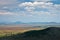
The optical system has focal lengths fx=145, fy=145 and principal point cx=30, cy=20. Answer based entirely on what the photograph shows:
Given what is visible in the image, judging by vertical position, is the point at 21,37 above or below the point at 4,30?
below

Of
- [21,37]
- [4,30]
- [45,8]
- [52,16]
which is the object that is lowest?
[21,37]

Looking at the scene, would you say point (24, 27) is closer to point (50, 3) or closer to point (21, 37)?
point (21, 37)

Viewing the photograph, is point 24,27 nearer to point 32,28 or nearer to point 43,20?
point 32,28

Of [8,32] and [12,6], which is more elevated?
[12,6]

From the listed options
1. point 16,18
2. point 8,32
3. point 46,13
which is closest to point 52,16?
point 46,13

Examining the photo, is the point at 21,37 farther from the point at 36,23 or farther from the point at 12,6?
the point at 12,6

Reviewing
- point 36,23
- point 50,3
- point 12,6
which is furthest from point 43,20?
point 12,6

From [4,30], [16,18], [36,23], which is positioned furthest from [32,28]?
[4,30]
